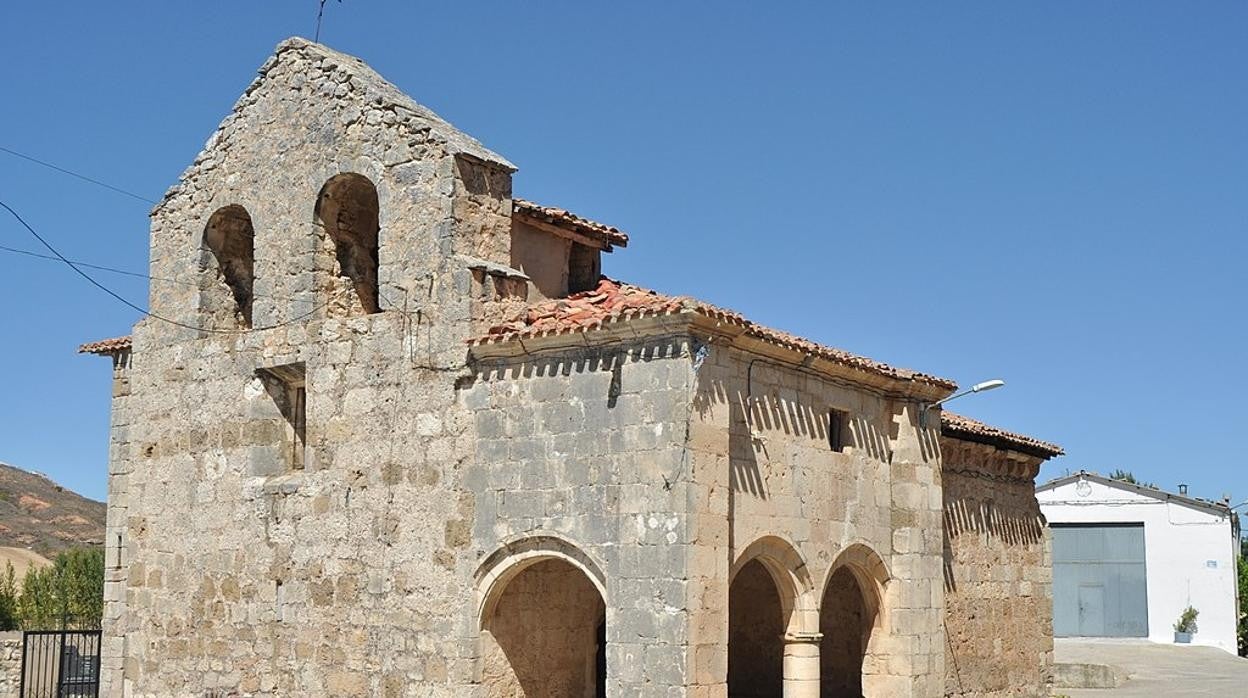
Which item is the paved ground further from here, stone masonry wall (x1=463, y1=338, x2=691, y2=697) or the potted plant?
stone masonry wall (x1=463, y1=338, x2=691, y2=697)

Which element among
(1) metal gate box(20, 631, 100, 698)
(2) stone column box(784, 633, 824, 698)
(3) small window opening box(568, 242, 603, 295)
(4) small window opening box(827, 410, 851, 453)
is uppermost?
(3) small window opening box(568, 242, 603, 295)

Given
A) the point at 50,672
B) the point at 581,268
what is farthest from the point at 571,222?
the point at 50,672

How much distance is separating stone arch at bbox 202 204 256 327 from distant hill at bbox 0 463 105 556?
1467 inches

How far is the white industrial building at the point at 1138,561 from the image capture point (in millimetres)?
34156

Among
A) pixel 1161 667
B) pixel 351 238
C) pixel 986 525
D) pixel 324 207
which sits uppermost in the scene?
pixel 324 207

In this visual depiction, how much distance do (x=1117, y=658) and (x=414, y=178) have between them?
69.0ft

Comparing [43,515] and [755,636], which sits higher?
[43,515]

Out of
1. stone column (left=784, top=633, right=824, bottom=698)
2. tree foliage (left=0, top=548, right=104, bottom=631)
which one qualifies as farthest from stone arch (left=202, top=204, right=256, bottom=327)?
tree foliage (left=0, top=548, right=104, bottom=631)

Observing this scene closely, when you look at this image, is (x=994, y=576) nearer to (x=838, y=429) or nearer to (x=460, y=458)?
(x=838, y=429)

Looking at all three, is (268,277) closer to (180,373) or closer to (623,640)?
(180,373)

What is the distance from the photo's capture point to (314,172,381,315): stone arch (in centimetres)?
1673

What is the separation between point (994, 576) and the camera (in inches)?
808

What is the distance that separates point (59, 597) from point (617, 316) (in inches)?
1075

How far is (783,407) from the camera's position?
1497 cm
